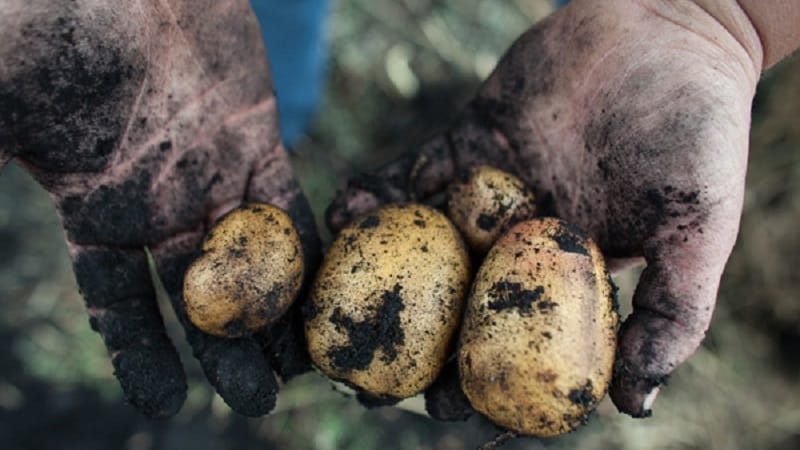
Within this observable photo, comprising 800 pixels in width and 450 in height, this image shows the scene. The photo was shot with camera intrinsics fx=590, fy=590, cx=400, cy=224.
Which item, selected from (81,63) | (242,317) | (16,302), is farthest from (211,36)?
(16,302)

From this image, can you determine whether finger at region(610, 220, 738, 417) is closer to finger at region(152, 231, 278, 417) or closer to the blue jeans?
finger at region(152, 231, 278, 417)

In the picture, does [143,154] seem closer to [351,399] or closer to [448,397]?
[448,397]

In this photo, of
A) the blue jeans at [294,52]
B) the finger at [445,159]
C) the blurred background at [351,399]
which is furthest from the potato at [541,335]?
the blue jeans at [294,52]

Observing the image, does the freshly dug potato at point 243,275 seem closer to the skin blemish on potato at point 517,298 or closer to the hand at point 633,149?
the hand at point 633,149

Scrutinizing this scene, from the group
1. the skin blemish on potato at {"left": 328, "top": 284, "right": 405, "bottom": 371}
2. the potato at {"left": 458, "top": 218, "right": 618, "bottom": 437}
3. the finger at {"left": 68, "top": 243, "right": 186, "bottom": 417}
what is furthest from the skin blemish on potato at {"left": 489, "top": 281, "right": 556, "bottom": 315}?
the finger at {"left": 68, "top": 243, "right": 186, "bottom": 417}

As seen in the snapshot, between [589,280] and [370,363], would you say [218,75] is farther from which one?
[589,280]
